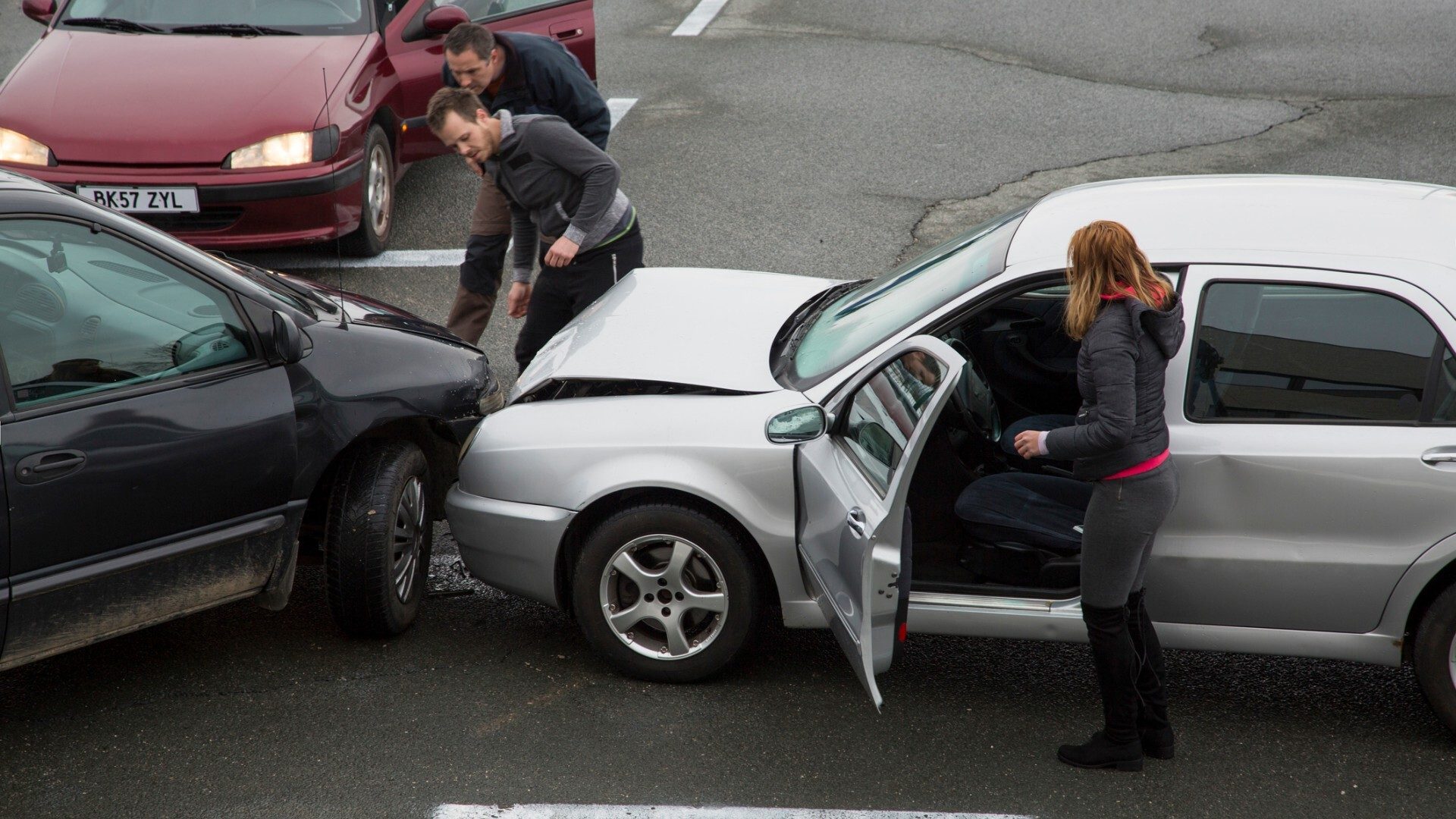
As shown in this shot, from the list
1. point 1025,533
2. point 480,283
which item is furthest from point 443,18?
point 1025,533

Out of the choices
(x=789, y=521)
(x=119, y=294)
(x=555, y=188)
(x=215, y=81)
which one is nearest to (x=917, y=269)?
(x=789, y=521)

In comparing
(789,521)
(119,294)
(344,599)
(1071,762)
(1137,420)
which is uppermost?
(119,294)

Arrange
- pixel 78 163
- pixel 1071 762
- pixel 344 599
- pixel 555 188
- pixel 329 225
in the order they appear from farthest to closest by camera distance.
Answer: pixel 329 225 → pixel 78 163 → pixel 555 188 → pixel 344 599 → pixel 1071 762

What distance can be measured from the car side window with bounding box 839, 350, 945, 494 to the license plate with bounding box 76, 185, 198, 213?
4.67 m

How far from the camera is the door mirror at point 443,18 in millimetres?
8320

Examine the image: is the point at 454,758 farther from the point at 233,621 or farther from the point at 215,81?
the point at 215,81

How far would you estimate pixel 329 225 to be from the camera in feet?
24.8

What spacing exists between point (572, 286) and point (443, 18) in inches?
136

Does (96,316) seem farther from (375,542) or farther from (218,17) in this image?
(218,17)

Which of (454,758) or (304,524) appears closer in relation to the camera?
(454,758)

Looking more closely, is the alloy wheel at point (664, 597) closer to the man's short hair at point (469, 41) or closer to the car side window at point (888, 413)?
the car side window at point (888, 413)

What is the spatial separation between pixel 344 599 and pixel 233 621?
25.6 inches

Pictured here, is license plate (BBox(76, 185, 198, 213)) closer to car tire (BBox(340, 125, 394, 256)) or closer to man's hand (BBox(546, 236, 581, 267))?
car tire (BBox(340, 125, 394, 256))

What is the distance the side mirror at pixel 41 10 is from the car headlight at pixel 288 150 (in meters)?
2.19
